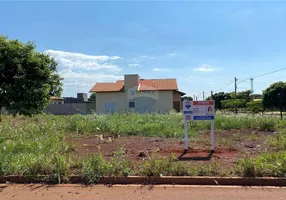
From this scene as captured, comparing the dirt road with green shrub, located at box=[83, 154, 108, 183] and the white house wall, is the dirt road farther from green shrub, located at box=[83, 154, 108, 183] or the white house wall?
the white house wall

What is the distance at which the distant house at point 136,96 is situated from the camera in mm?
37000

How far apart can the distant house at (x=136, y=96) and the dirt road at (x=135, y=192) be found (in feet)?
101

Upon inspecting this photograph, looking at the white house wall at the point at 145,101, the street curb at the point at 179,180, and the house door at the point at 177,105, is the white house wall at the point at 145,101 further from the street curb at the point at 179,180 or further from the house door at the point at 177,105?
the street curb at the point at 179,180

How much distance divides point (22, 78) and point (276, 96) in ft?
108

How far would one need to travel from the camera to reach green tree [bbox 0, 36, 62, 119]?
23.8 feet

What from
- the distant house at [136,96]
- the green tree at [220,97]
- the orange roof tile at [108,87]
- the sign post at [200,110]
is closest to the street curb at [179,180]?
the sign post at [200,110]

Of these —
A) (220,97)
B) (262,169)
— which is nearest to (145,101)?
(262,169)

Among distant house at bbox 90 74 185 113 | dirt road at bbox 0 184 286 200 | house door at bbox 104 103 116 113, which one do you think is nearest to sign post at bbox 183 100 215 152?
dirt road at bbox 0 184 286 200

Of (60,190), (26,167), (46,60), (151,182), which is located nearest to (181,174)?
(151,182)

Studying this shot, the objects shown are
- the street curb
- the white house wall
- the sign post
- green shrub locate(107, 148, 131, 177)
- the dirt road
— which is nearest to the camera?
the dirt road

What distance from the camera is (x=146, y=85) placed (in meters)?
38.7

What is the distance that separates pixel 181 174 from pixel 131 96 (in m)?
31.6

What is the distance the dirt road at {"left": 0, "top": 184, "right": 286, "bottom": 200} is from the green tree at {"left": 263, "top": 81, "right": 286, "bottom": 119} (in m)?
31.3

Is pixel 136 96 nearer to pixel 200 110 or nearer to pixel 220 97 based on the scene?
pixel 200 110
